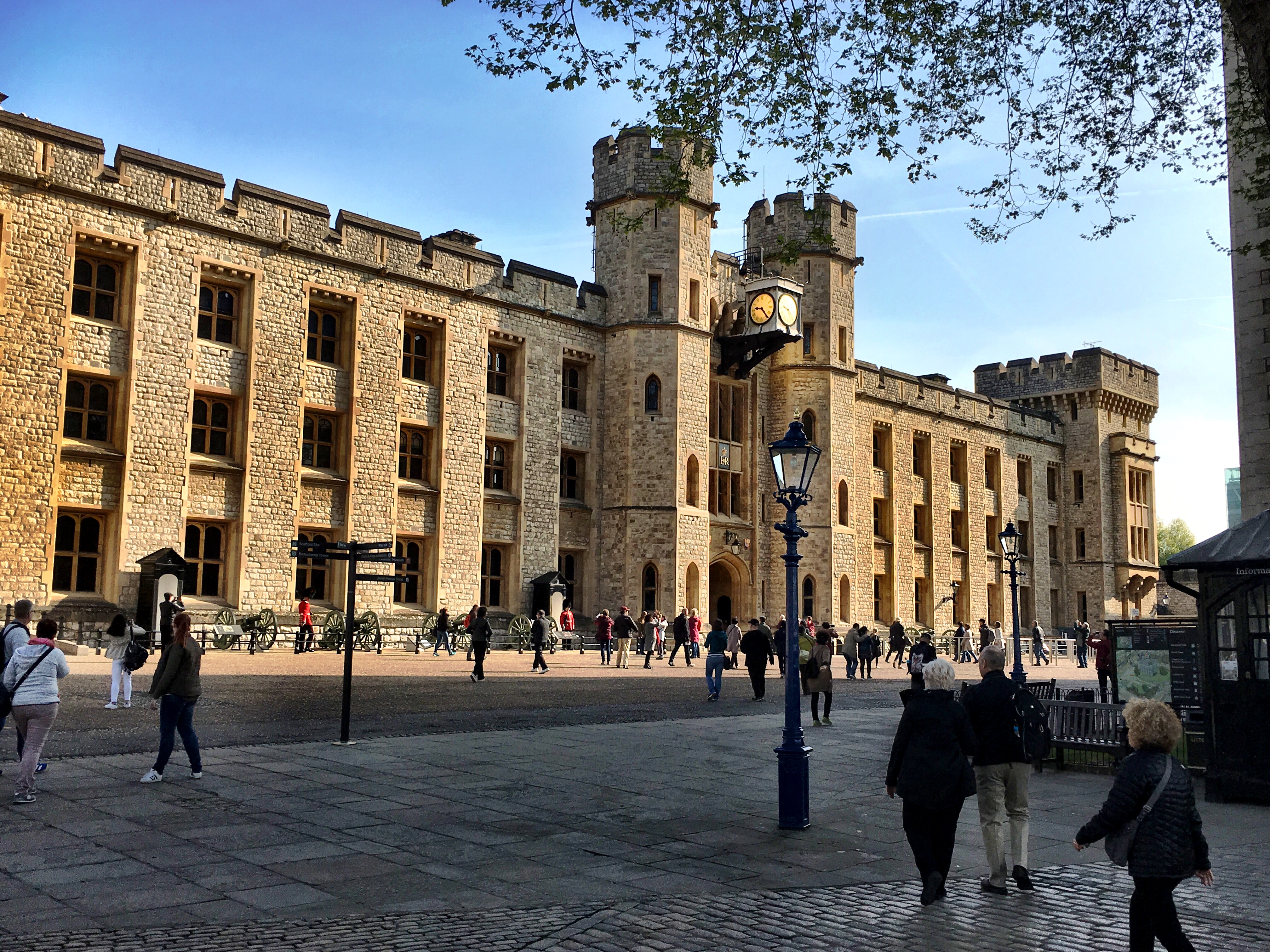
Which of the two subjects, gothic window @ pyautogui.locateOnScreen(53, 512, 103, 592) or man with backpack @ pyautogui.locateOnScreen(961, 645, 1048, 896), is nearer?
man with backpack @ pyautogui.locateOnScreen(961, 645, 1048, 896)

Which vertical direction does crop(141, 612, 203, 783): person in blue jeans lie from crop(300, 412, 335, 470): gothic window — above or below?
below

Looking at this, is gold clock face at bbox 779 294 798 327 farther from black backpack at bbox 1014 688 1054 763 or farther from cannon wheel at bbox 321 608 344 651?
black backpack at bbox 1014 688 1054 763

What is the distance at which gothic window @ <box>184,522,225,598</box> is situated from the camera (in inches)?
1039

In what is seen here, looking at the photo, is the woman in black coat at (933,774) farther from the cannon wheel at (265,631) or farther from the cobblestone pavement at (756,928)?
the cannon wheel at (265,631)

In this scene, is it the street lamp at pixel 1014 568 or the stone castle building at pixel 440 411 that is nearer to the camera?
the street lamp at pixel 1014 568

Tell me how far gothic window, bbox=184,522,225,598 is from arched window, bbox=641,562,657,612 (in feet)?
41.6

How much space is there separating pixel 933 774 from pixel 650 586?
93.3 ft

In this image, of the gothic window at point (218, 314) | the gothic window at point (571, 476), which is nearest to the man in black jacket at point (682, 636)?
the gothic window at point (571, 476)

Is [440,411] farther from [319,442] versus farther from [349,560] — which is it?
[349,560]

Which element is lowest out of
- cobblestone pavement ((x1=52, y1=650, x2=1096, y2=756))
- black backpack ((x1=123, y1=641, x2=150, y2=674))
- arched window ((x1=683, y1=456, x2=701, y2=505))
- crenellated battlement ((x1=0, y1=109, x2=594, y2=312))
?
cobblestone pavement ((x1=52, y1=650, x2=1096, y2=756))

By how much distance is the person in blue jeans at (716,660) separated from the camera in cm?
1906

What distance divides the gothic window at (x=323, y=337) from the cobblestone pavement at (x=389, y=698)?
787 cm

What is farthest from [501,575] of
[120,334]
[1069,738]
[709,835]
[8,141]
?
[709,835]

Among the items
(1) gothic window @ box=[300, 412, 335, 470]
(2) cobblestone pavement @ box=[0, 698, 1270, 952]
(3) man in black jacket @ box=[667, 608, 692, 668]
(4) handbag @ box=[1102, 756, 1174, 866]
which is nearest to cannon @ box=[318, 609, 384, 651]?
(1) gothic window @ box=[300, 412, 335, 470]
